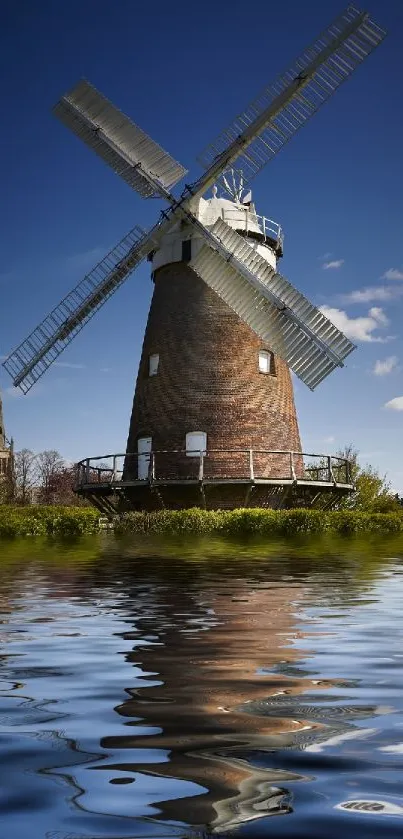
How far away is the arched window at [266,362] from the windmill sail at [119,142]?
6641mm

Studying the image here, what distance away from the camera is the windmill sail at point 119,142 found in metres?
30.4

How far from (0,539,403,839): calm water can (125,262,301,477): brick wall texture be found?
19.9m

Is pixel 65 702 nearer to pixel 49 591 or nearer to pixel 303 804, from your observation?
pixel 303 804

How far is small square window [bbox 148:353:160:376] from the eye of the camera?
1202 inches

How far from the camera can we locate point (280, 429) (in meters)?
29.5

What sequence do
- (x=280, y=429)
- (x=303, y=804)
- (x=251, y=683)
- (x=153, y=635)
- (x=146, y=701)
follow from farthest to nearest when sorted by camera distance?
(x=280, y=429) → (x=153, y=635) → (x=251, y=683) → (x=146, y=701) → (x=303, y=804)

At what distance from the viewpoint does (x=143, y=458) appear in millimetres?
30094

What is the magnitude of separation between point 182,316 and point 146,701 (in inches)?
1051

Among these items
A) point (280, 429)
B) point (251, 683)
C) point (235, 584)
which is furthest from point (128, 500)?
point (251, 683)

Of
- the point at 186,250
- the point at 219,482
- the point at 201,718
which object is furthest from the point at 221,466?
the point at 201,718

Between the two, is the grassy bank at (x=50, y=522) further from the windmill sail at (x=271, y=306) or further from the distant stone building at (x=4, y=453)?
the distant stone building at (x=4, y=453)

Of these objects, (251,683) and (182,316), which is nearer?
(251,683)

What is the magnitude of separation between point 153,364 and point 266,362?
3941 mm

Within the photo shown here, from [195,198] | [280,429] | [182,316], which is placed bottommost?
[280,429]
